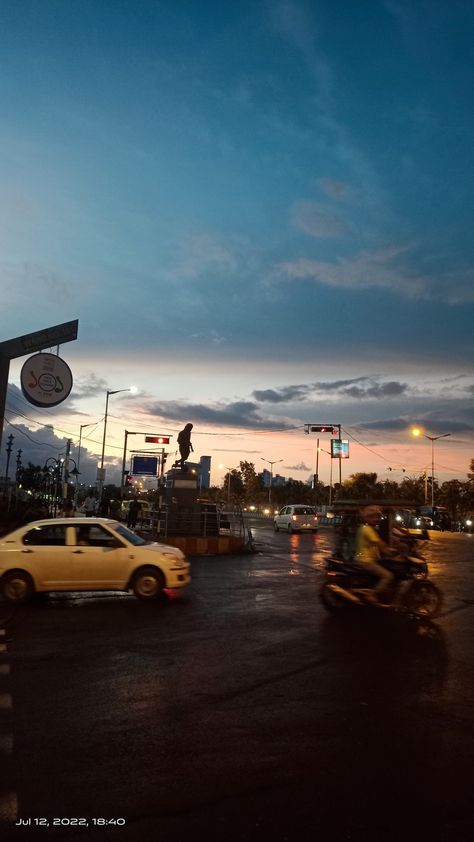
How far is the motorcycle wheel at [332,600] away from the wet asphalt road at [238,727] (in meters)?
1.04

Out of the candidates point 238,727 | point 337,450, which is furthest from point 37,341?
point 337,450

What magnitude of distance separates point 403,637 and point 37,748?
5.62 metres

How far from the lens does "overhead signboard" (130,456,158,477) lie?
1646 inches

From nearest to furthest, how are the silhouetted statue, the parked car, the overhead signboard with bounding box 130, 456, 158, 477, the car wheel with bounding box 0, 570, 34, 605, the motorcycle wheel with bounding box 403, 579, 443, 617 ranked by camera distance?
the motorcycle wheel with bounding box 403, 579, 443, 617, the car wheel with bounding box 0, 570, 34, 605, the silhouetted statue, the parked car, the overhead signboard with bounding box 130, 456, 158, 477

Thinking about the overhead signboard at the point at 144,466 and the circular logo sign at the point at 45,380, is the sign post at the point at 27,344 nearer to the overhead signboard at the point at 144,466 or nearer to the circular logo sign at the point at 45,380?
the circular logo sign at the point at 45,380

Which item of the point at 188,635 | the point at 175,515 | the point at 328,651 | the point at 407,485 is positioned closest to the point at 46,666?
the point at 188,635

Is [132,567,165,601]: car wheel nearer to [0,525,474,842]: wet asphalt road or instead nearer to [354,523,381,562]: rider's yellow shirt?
[0,525,474,842]: wet asphalt road

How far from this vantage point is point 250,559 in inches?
794

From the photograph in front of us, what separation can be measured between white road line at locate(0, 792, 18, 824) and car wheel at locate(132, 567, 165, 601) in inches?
295

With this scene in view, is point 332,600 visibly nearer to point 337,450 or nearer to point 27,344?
point 27,344

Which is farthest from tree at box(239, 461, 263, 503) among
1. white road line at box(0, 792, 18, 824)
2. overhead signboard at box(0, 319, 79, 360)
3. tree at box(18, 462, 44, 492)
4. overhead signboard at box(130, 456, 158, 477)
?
white road line at box(0, 792, 18, 824)

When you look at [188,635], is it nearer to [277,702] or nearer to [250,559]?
[277,702]

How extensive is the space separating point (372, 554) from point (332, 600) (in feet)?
5.47

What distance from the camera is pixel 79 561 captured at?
36.0ft
